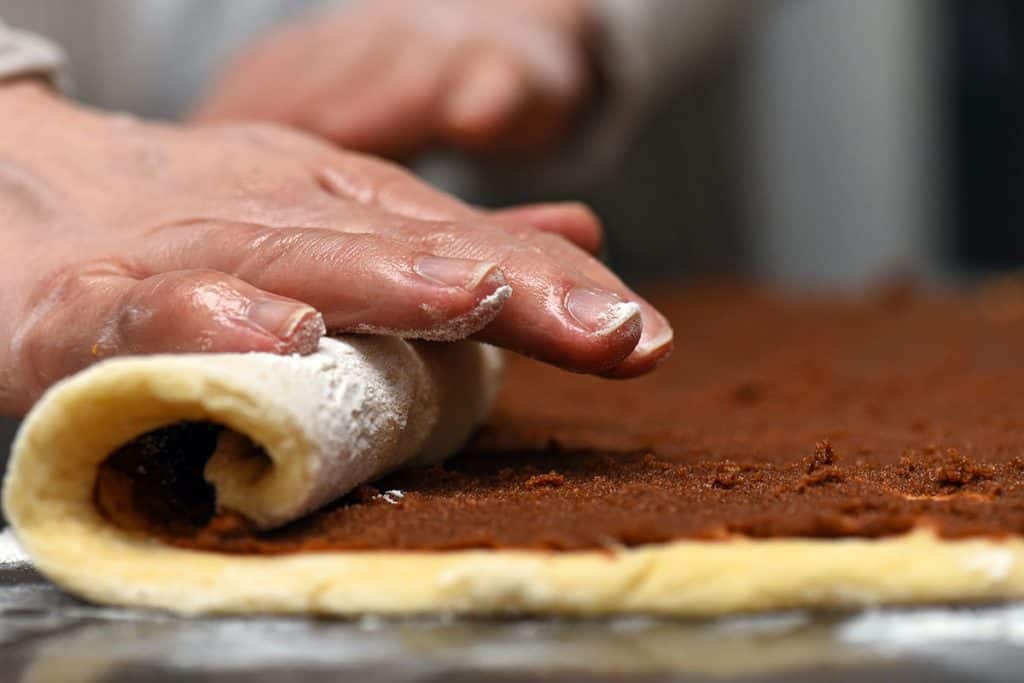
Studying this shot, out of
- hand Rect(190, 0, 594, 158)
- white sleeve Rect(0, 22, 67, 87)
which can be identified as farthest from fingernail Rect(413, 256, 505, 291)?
hand Rect(190, 0, 594, 158)

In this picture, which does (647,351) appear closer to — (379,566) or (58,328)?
(379,566)

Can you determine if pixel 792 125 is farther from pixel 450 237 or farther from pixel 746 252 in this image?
pixel 450 237

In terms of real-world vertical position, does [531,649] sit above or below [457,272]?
below

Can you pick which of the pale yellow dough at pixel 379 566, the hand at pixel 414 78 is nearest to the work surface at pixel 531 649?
the pale yellow dough at pixel 379 566

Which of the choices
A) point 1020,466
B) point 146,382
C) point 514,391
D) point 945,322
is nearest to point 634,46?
point 945,322

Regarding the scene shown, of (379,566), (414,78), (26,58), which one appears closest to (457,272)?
(379,566)

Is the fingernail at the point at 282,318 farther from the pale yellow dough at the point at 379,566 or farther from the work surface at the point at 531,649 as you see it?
the work surface at the point at 531,649
